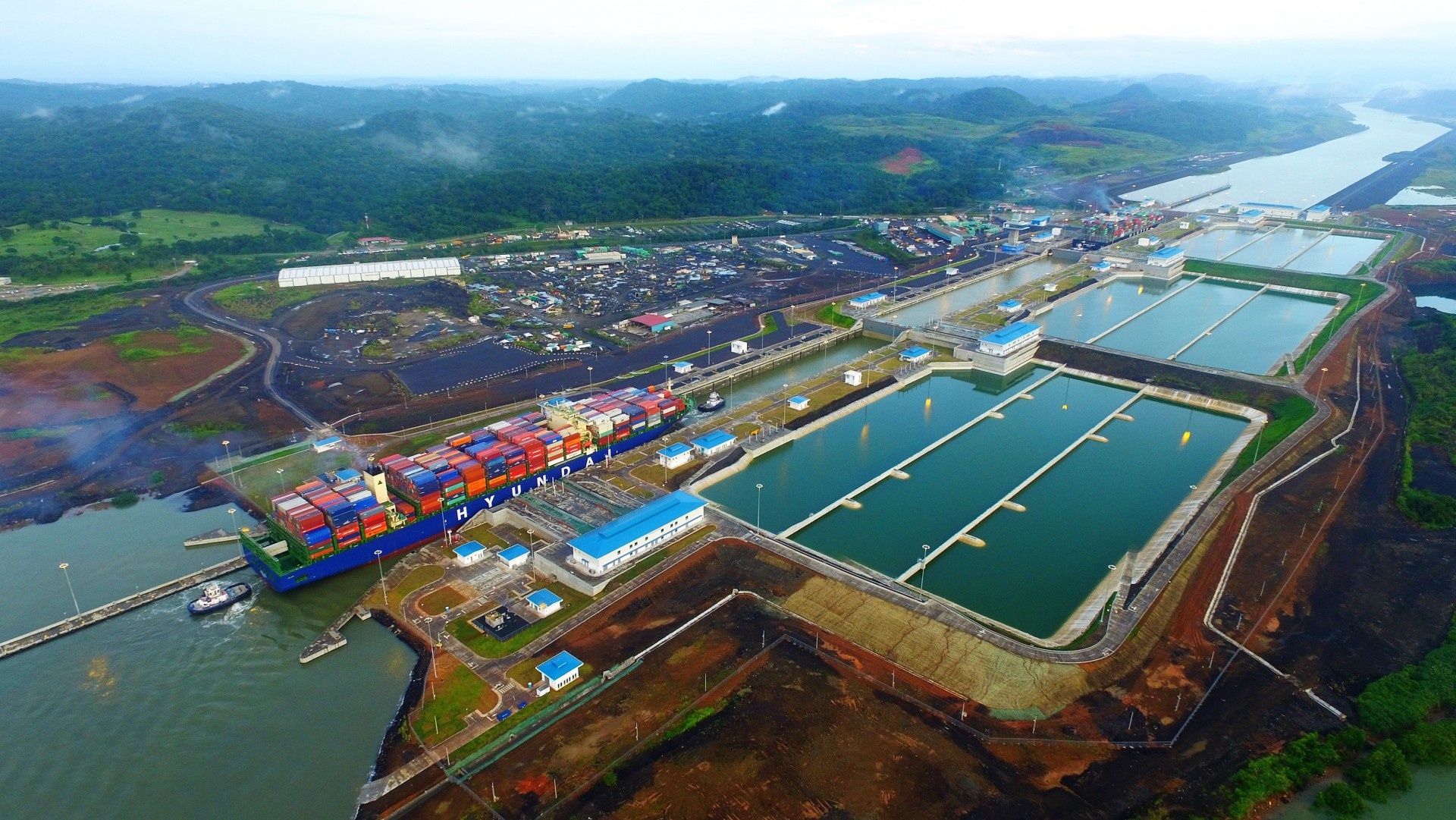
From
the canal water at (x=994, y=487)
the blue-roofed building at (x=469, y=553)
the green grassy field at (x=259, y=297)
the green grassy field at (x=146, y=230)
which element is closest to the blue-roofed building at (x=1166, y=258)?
the canal water at (x=994, y=487)

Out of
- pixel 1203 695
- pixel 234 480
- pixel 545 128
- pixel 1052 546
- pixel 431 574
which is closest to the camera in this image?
pixel 1203 695

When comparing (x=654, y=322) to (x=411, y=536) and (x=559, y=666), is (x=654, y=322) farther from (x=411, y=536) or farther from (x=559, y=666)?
(x=559, y=666)

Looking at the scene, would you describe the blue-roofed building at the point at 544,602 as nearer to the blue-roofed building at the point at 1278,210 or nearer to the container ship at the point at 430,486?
the container ship at the point at 430,486

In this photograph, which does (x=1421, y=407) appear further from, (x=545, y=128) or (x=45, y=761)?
(x=545, y=128)

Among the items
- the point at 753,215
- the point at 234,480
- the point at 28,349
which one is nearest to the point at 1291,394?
the point at 234,480

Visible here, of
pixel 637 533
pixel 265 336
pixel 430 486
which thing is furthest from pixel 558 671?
pixel 265 336

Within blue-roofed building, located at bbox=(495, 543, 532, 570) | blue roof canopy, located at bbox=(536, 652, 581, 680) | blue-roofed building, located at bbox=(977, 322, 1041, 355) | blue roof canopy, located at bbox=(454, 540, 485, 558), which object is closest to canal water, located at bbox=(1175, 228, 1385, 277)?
blue-roofed building, located at bbox=(977, 322, 1041, 355)
